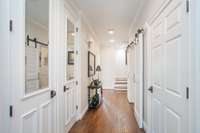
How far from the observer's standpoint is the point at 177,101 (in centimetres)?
161

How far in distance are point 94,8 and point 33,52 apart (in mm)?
2249

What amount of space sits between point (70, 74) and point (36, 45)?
59.8 inches

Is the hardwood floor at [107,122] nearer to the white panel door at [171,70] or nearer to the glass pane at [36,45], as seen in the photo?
the white panel door at [171,70]

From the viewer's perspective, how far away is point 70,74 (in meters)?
3.42

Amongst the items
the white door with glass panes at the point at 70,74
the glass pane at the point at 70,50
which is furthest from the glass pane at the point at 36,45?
the glass pane at the point at 70,50

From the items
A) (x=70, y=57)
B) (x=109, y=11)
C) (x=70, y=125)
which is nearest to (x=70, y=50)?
(x=70, y=57)

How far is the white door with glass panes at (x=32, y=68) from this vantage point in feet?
4.69

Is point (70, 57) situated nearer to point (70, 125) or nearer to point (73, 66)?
point (73, 66)

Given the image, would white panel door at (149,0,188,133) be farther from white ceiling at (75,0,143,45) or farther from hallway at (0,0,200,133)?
white ceiling at (75,0,143,45)

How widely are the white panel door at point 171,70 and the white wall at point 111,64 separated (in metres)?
7.56

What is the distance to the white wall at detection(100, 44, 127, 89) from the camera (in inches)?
397

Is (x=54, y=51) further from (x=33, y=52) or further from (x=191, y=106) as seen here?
(x=191, y=106)

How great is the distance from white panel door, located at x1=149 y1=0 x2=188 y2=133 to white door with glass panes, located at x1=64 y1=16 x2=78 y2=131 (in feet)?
5.32
